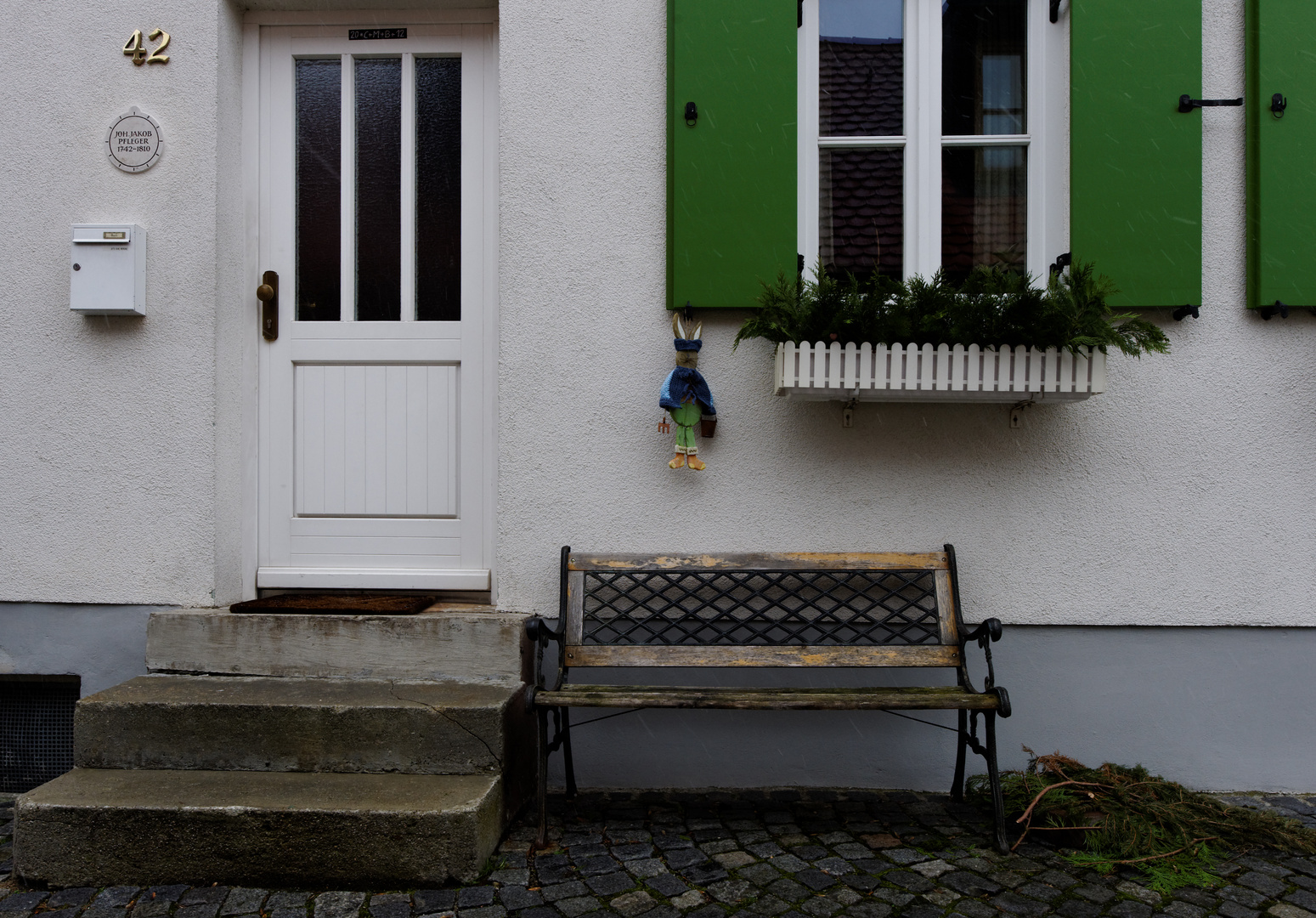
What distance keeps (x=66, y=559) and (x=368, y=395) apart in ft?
4.33

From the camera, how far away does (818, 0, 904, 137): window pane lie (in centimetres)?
326

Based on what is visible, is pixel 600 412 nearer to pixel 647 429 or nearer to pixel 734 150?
pixel 647 429

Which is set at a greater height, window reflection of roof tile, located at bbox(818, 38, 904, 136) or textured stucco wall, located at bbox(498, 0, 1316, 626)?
window reflection of roof tile, located at bbox(818, 38, 904, 136)

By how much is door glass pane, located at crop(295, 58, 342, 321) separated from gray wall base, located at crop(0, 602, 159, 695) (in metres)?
1.41

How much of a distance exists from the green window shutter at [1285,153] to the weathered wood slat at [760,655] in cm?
180

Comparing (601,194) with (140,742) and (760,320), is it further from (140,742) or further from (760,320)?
(140,742)

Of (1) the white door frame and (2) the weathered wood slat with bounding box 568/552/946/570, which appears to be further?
(1) the white door frame

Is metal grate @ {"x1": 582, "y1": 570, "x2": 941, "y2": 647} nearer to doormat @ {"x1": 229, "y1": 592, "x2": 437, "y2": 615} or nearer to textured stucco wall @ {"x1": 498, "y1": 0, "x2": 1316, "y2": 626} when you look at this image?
textured stucco wall @ {"x1": 498, "y1": 0, "x2": 1316, "y2": 626}

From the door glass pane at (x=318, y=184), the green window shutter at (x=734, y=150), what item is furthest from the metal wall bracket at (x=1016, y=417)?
the door glass pane at (x=318, y=184)

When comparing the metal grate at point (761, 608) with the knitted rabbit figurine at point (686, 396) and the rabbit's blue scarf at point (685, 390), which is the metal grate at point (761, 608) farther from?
the rabbit's blue scarf at point (685, 390)

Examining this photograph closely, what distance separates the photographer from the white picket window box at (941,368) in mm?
2832

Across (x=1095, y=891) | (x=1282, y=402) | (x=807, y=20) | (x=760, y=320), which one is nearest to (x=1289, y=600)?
(x=1282, y=402)

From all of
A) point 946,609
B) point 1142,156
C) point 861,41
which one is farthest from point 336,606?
point 1142,156

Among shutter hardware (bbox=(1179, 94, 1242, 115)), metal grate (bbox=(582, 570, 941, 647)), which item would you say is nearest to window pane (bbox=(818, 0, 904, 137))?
shutter hardware (bbox=(1179, 94, 1242, 115))
